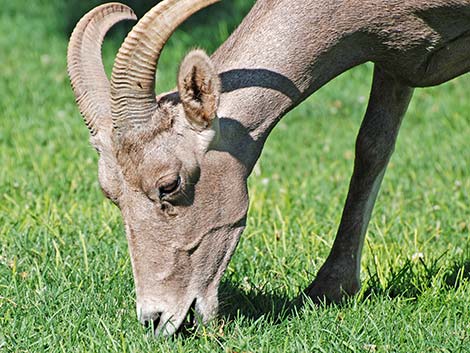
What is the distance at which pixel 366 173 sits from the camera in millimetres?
6043

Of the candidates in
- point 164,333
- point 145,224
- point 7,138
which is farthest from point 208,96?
point 7,138

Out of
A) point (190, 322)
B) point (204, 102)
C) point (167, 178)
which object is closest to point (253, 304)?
point (190, 322)

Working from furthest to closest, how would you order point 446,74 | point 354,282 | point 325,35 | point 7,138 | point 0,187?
point 7,138, point 0,187, point 354,282, point 446,74, point 325,35

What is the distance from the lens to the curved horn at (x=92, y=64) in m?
4.91

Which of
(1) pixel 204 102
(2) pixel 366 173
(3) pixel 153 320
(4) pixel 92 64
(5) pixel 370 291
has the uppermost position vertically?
(4) pixel 92 64

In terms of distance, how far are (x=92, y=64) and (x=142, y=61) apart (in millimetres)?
636

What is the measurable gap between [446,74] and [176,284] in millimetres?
1766

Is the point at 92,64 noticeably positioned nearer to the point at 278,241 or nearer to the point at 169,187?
the point at 169,187

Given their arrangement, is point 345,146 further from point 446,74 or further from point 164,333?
point 164,333

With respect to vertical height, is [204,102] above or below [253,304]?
above

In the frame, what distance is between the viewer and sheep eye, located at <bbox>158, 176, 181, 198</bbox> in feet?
15.5

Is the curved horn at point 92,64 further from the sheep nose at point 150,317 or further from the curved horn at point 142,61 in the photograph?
the sheep nose at point 150,317

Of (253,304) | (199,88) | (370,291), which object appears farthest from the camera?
(370,291)

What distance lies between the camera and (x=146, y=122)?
472 cm
